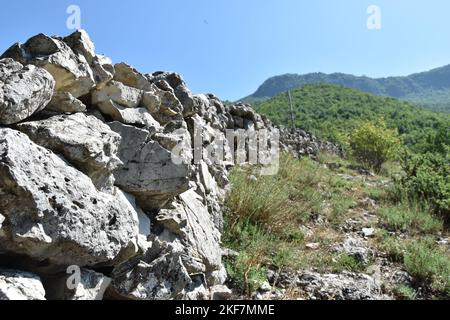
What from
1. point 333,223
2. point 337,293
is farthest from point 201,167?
point 333,223

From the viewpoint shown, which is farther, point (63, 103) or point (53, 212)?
point (63, 103)

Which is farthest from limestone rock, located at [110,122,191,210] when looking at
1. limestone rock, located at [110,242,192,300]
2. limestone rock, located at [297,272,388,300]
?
limestone rock, located at [297,272,388,300]

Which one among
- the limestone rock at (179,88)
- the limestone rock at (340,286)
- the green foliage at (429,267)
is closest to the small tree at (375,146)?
the green foliage at (429,267)

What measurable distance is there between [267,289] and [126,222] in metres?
1.67

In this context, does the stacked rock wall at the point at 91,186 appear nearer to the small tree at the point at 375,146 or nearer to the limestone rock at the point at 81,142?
the limestone rock at the point at 81,142

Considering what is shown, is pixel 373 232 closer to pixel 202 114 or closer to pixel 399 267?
pixel 399 267

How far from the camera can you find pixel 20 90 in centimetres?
206

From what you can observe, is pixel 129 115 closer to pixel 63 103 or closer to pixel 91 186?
pixel 63 103

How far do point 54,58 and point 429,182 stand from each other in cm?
729

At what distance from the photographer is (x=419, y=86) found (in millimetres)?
197125

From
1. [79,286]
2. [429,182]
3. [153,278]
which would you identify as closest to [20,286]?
[79,286]

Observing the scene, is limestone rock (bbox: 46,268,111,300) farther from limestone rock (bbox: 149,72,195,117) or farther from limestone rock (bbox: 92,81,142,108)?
limestone rock (bbox: 149,72,195,117)

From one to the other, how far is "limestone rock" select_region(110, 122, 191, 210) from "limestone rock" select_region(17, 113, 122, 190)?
10.7 inches

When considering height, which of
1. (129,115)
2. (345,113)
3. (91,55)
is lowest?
(129,115)
